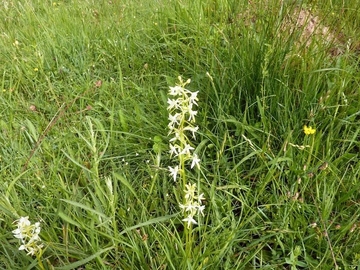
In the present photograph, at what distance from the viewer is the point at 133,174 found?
1718 mm

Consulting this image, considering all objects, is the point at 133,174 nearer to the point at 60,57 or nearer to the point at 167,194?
the point at 167,194

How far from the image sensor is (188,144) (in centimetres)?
132

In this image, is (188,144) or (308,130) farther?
(308,130)

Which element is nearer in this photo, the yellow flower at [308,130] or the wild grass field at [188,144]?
the wild grass field at [188,144]

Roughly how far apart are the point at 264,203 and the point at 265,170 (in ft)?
0.51

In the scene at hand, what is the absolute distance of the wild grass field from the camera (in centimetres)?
134

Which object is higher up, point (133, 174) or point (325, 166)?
point (325, 166)

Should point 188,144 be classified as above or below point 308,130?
above

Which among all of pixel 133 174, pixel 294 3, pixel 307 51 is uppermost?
pixel 294 3

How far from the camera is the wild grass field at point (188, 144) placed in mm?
1338

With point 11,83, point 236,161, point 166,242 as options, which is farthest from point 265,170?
point 11,83

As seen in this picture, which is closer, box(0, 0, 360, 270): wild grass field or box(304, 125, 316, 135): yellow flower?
box(0, 0, 360, 270): wild grass field

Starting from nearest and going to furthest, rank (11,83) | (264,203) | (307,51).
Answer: (264,203)
(307,51)
(11,83)

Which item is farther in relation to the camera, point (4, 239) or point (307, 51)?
point (307, 51)
